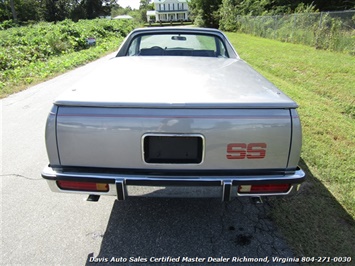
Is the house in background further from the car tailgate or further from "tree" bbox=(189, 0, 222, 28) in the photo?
the car tailgate

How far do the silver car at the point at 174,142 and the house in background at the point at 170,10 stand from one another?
8726 centimetres

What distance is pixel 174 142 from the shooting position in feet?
6.46

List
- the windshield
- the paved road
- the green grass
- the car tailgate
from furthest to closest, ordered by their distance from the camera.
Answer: the windshield → the green grass → the paved road → the car tailgate

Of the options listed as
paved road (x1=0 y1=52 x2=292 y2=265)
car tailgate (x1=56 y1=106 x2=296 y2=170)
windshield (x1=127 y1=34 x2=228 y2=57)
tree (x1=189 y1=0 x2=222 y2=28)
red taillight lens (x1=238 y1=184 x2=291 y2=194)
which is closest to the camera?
car tailgate (x1=56 y1=106 x2=296 y2=170)

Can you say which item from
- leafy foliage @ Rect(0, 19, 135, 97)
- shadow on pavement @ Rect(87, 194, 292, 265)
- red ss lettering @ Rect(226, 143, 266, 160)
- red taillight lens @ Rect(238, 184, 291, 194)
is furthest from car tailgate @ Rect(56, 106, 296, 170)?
leafy foliage @ Rect(0, 19, 135, 97)

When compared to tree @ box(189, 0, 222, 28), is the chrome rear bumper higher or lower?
lower

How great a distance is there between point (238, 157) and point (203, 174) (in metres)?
0.29

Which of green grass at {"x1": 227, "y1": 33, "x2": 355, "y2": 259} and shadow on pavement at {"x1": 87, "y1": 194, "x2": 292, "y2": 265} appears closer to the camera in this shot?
shadow on pavement at {"x1": 87, "y1": 194, "x2": 292, "y2": 265}

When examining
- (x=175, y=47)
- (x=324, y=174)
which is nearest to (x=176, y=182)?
(x=324, y=174)

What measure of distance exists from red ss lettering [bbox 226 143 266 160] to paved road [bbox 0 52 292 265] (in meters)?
0.87

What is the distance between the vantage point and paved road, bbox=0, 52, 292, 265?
220 cm

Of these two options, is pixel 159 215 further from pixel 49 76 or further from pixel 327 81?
pixel 49 76

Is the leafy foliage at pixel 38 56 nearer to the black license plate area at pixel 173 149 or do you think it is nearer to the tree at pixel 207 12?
the black license plate area at pixel 173 149

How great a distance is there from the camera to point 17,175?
3.38 metres
